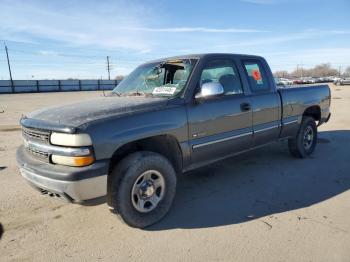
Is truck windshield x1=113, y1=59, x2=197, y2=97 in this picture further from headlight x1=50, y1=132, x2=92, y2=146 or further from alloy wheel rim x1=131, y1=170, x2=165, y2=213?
headlight x1=50, y1=132, x2=92, y2=146

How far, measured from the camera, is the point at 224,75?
180 inches

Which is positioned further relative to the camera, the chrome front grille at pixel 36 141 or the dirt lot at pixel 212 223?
the chrome front grille at pixel 36 141

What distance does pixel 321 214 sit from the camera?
12.2 ft

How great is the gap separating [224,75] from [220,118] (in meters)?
0.74

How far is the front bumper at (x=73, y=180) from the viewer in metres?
2.96

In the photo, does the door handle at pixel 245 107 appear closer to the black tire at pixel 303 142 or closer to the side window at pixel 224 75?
the side window at pixel 224 75

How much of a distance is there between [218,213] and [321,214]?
119 cm

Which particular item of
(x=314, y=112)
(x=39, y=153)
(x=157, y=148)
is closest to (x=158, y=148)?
(x=157, y=148)

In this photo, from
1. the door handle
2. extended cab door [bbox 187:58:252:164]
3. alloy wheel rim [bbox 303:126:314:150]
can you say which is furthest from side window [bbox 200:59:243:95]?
alloy wheel rim [bbox 303:126:314:150]

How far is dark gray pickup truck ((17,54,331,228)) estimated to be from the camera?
305 cm

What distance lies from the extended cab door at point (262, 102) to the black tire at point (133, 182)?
1857 mm

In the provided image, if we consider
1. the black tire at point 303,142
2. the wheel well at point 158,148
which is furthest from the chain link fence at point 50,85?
the wheel well at point 158,148

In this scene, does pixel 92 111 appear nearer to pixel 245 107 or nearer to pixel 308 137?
pixel 245 107

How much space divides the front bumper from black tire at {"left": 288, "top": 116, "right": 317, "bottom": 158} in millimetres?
4067
